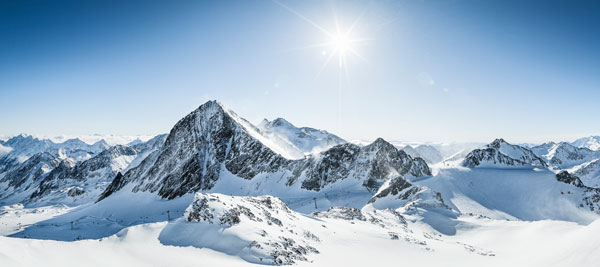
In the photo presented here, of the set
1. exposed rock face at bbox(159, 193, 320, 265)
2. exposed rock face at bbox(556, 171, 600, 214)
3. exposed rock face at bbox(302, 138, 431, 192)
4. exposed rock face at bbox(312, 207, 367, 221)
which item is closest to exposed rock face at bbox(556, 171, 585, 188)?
exposed rock face at bbox(556, 171, 600, 214)

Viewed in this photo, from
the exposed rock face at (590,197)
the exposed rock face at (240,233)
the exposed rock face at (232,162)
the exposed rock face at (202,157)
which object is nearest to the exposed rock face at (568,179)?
the exposed rock face at (590,197)

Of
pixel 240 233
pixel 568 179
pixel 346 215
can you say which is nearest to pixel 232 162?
pixel 346 215

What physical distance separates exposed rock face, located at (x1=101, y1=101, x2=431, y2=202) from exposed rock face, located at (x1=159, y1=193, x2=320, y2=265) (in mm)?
80609

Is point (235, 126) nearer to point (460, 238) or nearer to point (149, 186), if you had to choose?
point (149, 186)

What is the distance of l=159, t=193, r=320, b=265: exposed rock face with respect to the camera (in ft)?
64.6

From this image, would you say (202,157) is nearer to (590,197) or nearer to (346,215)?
(346,215)

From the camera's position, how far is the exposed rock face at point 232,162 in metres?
112

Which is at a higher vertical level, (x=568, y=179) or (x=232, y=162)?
(x=232, y=162)

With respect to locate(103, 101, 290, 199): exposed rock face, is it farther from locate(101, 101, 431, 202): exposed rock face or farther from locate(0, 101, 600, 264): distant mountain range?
locate(0, 101, 600, 264): distant mountain range

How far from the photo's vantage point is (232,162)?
135250 mm

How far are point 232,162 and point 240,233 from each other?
117 m

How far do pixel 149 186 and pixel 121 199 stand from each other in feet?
44.1

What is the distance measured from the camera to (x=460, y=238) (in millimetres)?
44812

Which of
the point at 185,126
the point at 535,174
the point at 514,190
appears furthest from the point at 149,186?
the point at 535,174
